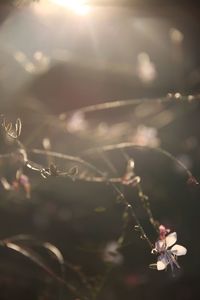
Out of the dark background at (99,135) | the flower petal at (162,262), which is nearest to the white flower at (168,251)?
the flower petal at (162,262)

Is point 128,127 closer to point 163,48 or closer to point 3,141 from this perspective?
point 3,141

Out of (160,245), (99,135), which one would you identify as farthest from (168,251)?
(99,135)

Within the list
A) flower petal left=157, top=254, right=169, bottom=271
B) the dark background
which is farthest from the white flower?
the dark background

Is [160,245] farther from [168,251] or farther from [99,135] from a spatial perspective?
[99,135]

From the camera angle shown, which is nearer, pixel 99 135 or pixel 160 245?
pixel 160 245

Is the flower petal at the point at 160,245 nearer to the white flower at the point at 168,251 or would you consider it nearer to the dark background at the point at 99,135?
the white flower at the point at 168,251

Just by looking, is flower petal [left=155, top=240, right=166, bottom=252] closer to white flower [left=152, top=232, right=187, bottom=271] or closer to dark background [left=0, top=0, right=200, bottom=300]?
white flower [left=152, top=232, right=187, bottom=271]
